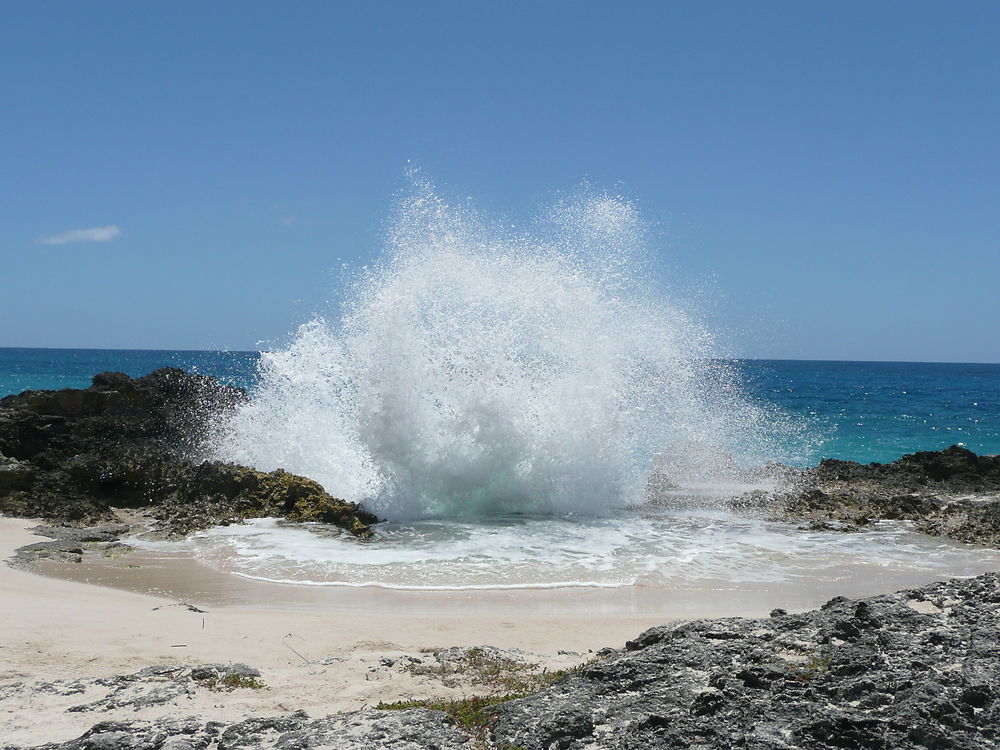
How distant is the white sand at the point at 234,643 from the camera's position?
416cm

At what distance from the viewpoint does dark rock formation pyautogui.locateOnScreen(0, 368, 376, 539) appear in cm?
1057

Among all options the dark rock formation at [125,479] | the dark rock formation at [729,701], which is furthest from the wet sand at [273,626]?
the dark rock formation at [125,479]

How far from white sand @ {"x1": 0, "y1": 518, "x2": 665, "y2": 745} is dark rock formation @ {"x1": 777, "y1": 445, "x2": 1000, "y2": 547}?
6.30 meters

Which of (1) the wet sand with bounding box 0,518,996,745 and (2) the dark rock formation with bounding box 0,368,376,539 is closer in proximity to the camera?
(1) the wet sand with bounding box 0,518,996,745

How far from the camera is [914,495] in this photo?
12.9 metres

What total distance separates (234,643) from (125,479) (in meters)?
6.91

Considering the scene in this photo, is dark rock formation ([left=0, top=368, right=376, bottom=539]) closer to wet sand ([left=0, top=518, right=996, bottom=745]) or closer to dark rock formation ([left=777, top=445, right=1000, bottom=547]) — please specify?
wet sand ([left=0, top=518, right=996, bottom=745])

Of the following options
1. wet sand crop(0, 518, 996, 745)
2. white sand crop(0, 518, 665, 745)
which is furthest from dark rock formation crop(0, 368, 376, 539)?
white sand crop(0, 518, 665, 745)

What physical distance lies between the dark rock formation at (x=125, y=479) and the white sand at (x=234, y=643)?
3.13 metres

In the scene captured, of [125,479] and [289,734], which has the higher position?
[125,479]

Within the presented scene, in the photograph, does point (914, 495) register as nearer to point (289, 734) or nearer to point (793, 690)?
point (793, 690)

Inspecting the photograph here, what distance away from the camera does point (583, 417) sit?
13.1 metres

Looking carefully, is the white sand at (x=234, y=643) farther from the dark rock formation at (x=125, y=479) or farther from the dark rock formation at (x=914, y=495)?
the dark rock formation at (x=914, y=495)

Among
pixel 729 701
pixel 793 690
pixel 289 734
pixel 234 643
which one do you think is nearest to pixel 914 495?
pixel 793 690
